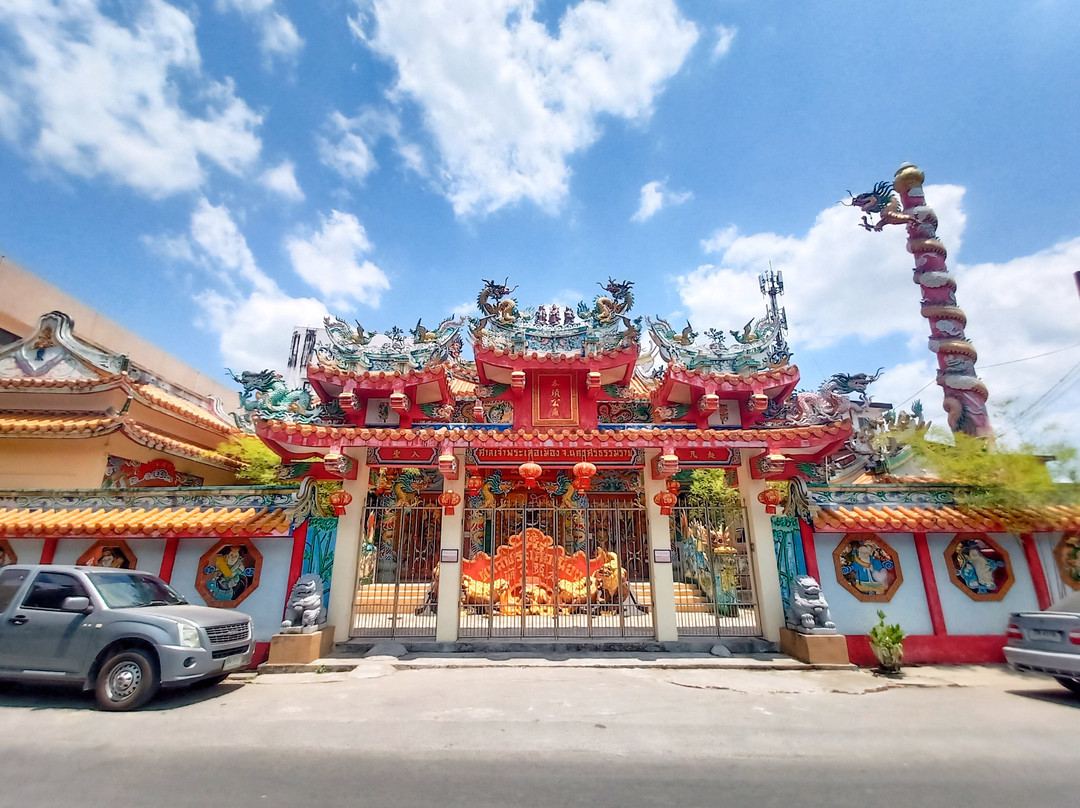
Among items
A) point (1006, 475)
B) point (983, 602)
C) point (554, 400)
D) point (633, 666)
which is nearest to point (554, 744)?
point (633, 666)

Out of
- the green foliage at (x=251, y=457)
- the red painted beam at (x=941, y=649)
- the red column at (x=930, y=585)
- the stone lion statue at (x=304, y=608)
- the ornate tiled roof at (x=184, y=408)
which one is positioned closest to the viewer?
the stone lion statue at (x=304, y=608)

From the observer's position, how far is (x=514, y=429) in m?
9.16

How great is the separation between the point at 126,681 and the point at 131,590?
131cm

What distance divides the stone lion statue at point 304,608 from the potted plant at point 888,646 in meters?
9.07

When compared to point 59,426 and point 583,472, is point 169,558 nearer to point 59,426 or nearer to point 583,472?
point 59,426

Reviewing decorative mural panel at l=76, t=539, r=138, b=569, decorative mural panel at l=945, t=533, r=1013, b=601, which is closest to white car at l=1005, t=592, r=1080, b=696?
decorative mural panel at l=945, t=533, r=1013, b=601

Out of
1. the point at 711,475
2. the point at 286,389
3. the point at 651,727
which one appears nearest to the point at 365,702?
the point at 651,727

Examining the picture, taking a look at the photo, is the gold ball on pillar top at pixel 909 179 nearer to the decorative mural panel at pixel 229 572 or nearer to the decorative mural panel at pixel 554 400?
the decorative mural panel at pixel 554 400

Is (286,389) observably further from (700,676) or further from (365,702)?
(700,676)

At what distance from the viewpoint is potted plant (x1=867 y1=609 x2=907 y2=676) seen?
7.82 metres

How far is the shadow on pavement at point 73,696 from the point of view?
605 centimetres

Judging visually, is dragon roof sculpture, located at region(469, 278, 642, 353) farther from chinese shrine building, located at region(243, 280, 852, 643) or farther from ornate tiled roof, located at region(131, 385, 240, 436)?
ornate tiled roof, located at region(131, 385, 240, 436)

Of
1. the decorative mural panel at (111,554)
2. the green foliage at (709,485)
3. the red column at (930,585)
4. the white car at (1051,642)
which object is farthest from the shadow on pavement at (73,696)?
the green foliage at (709,485)

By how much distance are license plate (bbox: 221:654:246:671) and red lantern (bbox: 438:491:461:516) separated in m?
3.66
